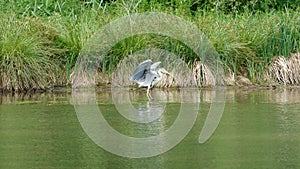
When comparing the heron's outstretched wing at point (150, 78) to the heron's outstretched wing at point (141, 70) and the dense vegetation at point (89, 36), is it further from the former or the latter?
the dense vegetation at point (89, 36)

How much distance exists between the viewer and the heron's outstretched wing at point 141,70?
12078mm

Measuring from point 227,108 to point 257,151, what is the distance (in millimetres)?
3086

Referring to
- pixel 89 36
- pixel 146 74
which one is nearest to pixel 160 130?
pixel 146 74

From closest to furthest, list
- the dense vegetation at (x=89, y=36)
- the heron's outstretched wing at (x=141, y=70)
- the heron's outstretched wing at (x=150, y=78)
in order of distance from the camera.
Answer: the heron's outstretched wing at (x=141, y=70), the heron's outstretched wing at (x=150, y=78), the dense vegetation at (x=89, y=36)

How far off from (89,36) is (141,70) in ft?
8.02

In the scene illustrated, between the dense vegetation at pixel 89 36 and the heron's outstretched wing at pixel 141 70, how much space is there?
6.39 feet

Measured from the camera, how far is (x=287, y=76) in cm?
1421

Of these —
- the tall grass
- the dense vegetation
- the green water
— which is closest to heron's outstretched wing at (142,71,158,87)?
the green water

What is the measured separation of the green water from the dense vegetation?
1115mm

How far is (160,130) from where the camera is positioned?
9.55 m

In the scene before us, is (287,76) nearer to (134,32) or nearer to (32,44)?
(134,32)

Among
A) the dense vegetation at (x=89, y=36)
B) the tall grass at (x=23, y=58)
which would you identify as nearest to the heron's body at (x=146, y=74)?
the dense vegetation at (x=89, y=36)

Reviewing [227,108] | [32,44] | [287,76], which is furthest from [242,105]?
[32,44]

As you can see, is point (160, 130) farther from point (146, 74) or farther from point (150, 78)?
point (146, 74)
